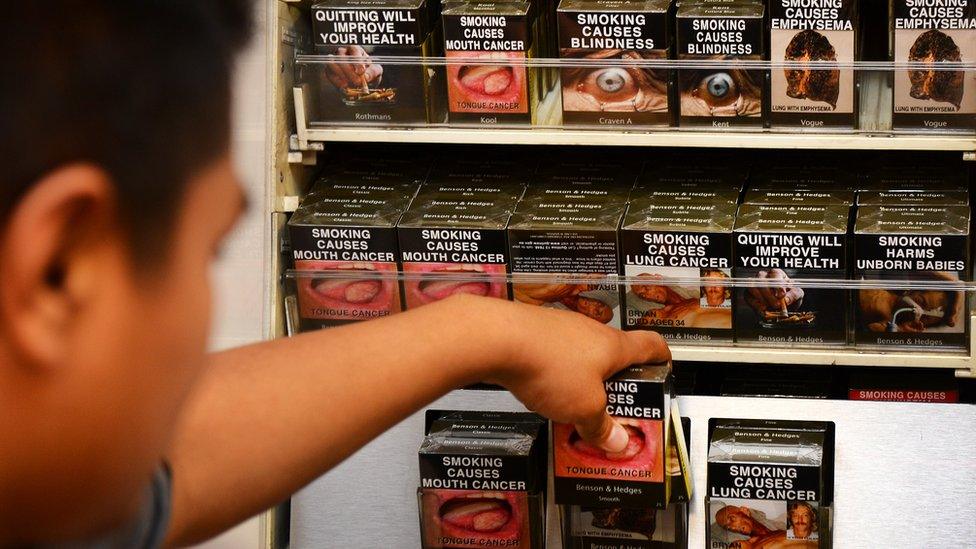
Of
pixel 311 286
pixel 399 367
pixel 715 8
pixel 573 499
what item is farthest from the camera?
pixel 311 286

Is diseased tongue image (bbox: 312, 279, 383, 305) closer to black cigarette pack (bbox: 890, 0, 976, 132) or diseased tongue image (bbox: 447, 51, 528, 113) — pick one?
diseased tongue image (bbox: 447, 51, 528, 113)

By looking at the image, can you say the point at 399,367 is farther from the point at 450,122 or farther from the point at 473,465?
the point at 450,122

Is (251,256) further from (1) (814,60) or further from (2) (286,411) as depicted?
(2) (286,411)

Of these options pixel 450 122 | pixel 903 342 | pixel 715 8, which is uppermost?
pixel 715 8

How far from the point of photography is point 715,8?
Result: 193 cm

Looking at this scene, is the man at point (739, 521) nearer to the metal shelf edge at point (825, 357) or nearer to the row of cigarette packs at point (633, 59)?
the metal shelf edge at point (825, 357)

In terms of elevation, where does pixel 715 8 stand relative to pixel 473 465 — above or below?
above

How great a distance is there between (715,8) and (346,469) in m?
1.00

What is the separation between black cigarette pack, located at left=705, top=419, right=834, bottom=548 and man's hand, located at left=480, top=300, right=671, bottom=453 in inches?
15.9

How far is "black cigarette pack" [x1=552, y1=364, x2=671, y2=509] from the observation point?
5.57ft

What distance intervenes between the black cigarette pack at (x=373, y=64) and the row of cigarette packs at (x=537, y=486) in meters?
0.53

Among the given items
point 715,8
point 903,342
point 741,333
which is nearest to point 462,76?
point 715,8

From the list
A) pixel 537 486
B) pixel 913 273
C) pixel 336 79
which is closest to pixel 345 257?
pixel 336 79

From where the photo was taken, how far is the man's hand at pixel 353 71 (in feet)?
6.69
